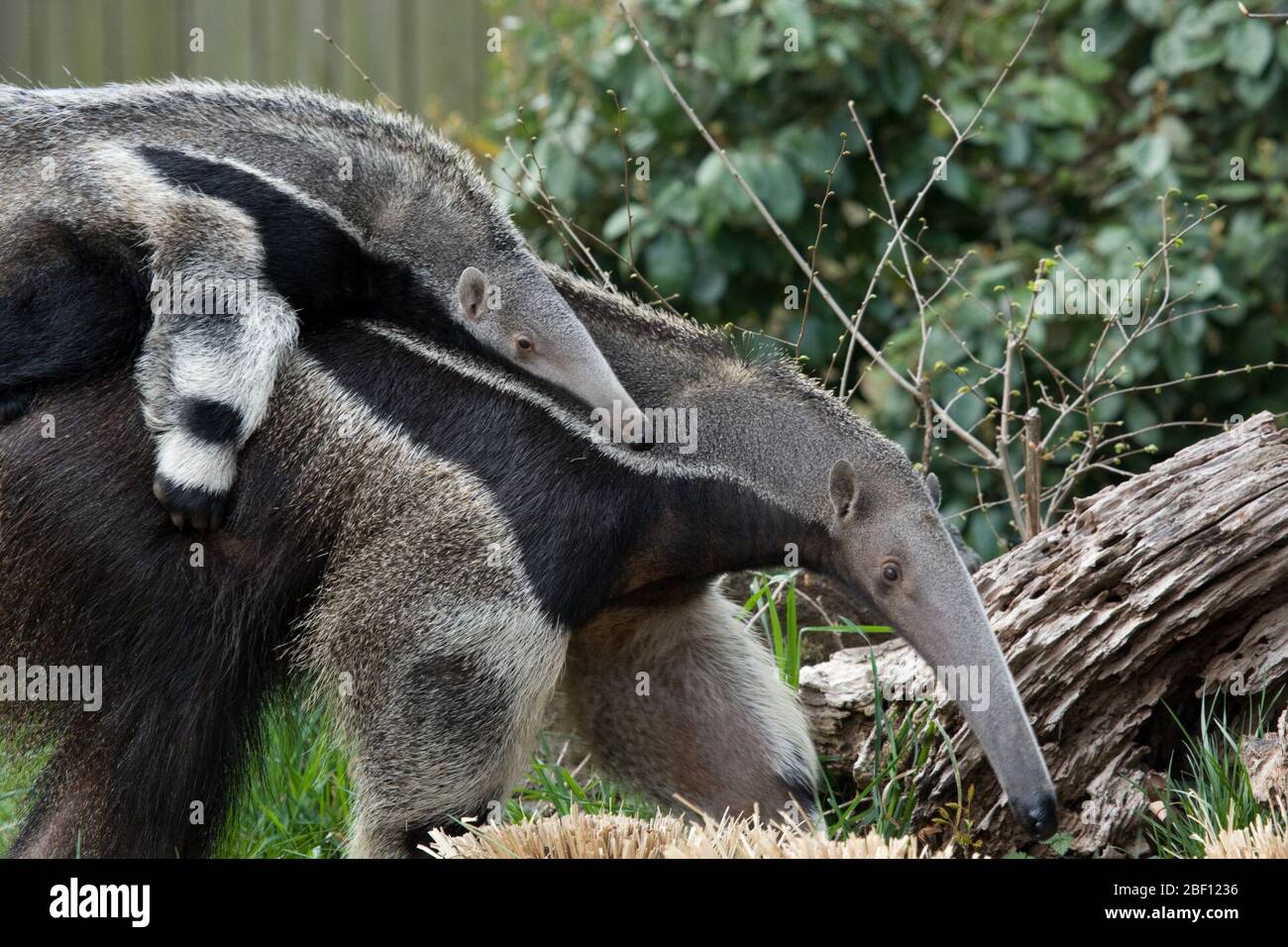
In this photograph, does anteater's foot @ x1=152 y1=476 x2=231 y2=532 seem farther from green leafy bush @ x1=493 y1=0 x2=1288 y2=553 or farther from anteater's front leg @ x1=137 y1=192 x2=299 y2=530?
green leafy bush @ x1=493 y1=0 x2=1288 y2=553

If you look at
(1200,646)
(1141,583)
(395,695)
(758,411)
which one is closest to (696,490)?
(758,411)

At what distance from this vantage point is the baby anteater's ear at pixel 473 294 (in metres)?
4.82

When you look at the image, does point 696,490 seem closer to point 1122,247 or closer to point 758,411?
point 758,411

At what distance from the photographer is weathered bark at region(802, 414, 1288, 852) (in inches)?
188

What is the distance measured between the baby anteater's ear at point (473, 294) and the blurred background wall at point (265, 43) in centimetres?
643

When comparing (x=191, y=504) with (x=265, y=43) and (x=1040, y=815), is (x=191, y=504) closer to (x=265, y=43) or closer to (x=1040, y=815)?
(x=1040, y=815)

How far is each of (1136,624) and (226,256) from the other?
304 centimetres

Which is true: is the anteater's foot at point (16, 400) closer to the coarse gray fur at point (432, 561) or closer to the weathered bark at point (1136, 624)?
the coarse gray fur at point (432, 561)

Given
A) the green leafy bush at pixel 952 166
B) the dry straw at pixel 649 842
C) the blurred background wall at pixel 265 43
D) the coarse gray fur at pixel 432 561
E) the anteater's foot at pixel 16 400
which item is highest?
the blurred background wall at pixel 265 43

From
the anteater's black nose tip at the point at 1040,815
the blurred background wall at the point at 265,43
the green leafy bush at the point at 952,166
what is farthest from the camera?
the blurred background wall at the point at 265,43

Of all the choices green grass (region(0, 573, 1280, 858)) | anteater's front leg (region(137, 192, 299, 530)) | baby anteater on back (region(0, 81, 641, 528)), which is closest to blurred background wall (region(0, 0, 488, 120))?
baby anteater on back (region(0, 81, 641, 528))

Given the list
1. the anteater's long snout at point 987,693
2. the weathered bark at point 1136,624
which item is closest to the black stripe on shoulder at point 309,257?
the anteater's long snout at point 987,693

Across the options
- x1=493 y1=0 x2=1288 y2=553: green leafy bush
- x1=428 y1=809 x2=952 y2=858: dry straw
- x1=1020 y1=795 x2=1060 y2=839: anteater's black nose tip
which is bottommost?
x1=1020 y1=795 x2=1060 y2=839: anteater's black nose tip

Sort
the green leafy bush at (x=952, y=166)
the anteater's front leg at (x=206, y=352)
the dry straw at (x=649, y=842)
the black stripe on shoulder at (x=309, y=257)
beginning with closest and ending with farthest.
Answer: the dry straw at (x=649, y=842) < the anteater's front leg at (x=206, y=352) < the black stripe on shoulder at (x=309, y=257) < the green leafy bush at (x=952, y=166)
